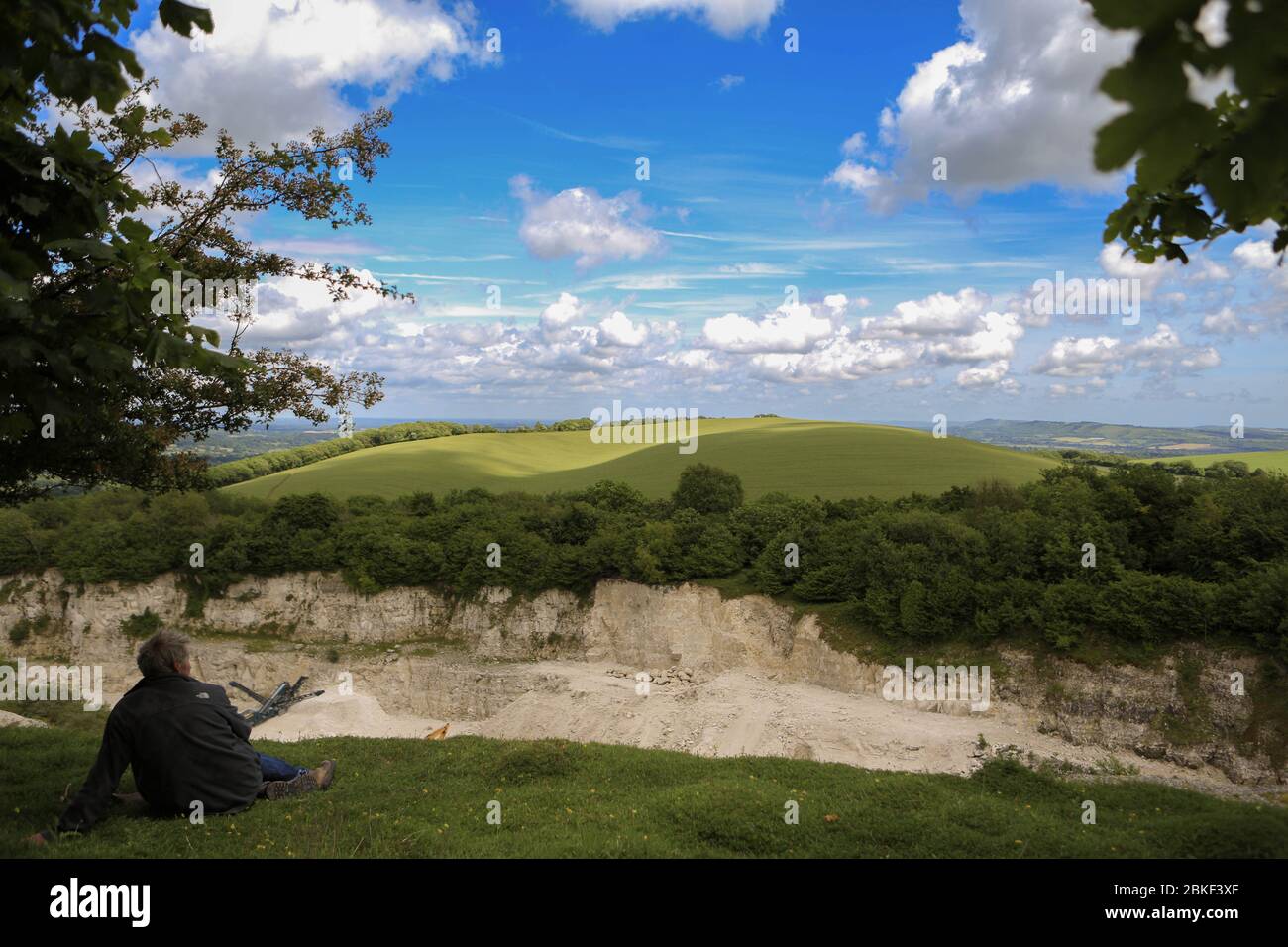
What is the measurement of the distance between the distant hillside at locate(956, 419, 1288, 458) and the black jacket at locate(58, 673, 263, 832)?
97.7 m

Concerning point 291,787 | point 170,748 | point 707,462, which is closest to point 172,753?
point 170,748

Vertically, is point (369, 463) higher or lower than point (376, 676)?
higher

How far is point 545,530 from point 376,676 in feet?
38.3

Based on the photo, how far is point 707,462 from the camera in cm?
7688

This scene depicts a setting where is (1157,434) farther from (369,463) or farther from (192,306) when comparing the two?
(192,306)

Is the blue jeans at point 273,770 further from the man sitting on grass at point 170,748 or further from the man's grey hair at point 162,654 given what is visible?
the man's grey hair at point 162,654

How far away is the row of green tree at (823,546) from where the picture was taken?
26875 mm

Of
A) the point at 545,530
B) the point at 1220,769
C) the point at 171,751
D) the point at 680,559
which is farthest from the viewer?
the point at 545,530

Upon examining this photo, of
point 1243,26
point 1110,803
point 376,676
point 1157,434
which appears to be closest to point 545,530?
point 376,676

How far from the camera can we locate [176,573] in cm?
4509

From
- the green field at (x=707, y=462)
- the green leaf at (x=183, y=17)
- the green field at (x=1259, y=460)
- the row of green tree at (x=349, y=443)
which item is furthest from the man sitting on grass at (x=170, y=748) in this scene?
the green field at (x=1259, y=460)

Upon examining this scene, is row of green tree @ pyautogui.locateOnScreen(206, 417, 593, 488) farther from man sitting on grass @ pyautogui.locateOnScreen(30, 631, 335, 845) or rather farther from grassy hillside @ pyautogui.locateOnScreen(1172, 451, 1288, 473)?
grassy hillside @ pyautogui.locateOnScreen(1172, 451, 1288, 473)

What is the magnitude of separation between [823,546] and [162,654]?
30.1 metres

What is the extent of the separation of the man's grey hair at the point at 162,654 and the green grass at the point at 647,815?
1708 mm
